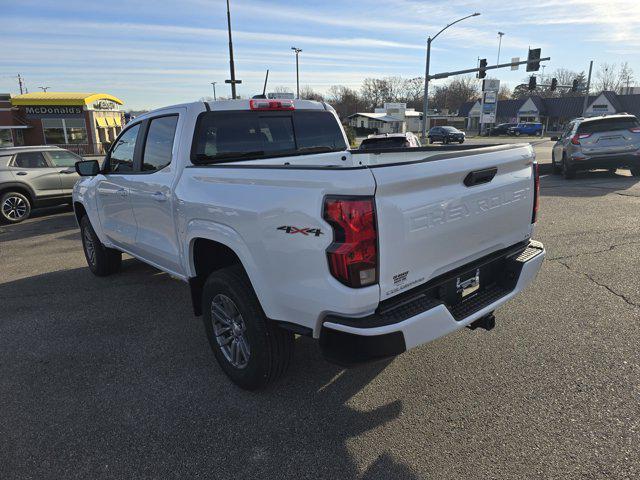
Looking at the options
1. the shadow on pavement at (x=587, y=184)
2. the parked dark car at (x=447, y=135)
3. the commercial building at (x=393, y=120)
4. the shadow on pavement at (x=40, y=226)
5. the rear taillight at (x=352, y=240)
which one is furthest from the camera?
the commercial building at (x=393, y=120)

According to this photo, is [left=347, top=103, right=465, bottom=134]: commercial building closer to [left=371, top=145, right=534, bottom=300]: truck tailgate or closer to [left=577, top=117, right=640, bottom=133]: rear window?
[left=577, top=117, right=640, bottom=133]: rear window

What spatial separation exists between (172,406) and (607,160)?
42.2ft

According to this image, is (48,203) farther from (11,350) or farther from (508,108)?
(508,108)

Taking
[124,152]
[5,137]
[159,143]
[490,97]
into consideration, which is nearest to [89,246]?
[124,152]

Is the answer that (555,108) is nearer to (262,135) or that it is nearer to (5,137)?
(5,137)

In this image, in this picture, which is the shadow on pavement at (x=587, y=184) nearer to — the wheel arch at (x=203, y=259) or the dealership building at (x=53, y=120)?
the wheel arch at (x=203, y=259)

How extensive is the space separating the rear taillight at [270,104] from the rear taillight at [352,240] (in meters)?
2.19

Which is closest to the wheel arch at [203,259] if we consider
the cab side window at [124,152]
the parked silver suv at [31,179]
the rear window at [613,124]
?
the cab side window at [124,152]

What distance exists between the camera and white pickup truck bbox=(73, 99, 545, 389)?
2.29m

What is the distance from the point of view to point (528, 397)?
2996mm

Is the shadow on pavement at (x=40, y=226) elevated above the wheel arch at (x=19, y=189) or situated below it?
below

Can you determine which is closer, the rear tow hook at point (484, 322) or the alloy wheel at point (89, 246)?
the rear tow hook at point (484, 322)

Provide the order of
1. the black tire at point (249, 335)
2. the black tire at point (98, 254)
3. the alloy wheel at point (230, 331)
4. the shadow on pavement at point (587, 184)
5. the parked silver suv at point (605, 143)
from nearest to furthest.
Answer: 1. the black tire at point (249, 335)
2. the alloy wheel at point (230, 331)
3. the black tire at point (98, 254)
4. the shadow on pavement at point (587, 184)
5. the parked silver suv at point (605, 143)

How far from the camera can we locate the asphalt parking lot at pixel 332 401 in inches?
99.1
